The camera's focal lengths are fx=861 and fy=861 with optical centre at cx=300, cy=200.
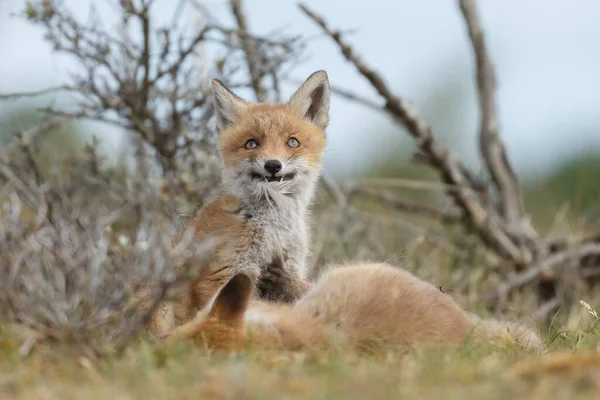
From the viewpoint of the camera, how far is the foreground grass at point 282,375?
2.95 meters

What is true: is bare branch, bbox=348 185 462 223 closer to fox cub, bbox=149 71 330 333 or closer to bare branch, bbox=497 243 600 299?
bare branch, bbox=497 243 600 299

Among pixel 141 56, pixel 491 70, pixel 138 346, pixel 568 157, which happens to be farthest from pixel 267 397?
pixel 568 157

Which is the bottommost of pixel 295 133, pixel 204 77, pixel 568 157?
pixel 568 157

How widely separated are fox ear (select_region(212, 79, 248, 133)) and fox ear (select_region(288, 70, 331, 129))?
37cm

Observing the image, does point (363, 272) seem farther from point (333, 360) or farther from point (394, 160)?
point (394, 160)

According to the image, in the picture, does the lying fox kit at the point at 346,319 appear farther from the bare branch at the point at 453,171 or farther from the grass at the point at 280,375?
the bare branch at the point at 453,171

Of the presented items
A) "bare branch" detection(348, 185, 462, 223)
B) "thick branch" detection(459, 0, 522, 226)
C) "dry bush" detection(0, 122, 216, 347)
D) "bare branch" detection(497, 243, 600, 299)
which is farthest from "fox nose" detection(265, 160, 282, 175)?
"thick branch" detection(459, 0, 522, 226)

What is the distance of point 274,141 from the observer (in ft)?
18.4

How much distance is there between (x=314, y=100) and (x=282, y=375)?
127 inches

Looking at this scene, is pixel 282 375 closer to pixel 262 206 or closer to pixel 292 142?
pixel 262 206

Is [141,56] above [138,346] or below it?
above

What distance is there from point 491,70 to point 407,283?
412cm

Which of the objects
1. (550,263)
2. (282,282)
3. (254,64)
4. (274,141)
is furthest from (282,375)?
(550,263)

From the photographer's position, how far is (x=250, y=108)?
600 cm
